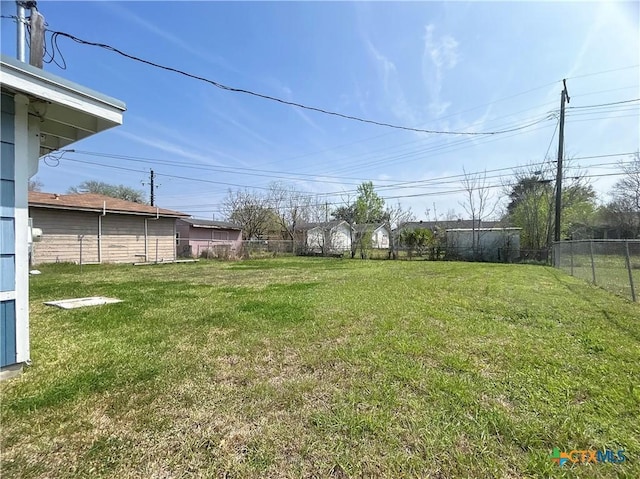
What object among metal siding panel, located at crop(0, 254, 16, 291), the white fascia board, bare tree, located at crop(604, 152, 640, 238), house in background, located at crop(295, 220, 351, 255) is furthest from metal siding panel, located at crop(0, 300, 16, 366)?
bare tree, located at crop(604, 152, 640, 238)

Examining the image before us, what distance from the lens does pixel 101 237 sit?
14.3m

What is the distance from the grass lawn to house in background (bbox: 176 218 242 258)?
15.0 meters

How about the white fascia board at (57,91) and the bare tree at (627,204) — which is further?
the bare tree at (627,204)

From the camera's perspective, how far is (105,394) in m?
2.29

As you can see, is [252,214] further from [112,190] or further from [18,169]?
[18,169]

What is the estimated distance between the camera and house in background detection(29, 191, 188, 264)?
41.9ft

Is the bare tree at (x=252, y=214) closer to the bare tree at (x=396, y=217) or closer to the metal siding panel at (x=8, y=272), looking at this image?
the bare tree at (x=396, y=217)

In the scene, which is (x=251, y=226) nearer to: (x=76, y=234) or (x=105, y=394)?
(x=76, y=234)

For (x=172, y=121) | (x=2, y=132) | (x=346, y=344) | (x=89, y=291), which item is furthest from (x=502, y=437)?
(x=172, y=121)

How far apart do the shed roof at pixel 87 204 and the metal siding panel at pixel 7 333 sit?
12981 mm

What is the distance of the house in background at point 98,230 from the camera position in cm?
1277

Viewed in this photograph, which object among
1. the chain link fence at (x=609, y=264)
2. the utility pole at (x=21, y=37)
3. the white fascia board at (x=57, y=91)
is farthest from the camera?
the chain link fence at (x=609, y=264)

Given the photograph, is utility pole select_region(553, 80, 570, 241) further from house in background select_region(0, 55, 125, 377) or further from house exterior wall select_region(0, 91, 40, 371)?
house exterior wall select_region(0, 91, 40, 371)

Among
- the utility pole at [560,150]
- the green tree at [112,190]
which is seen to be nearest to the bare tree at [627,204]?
the utility pole at [560,150]
